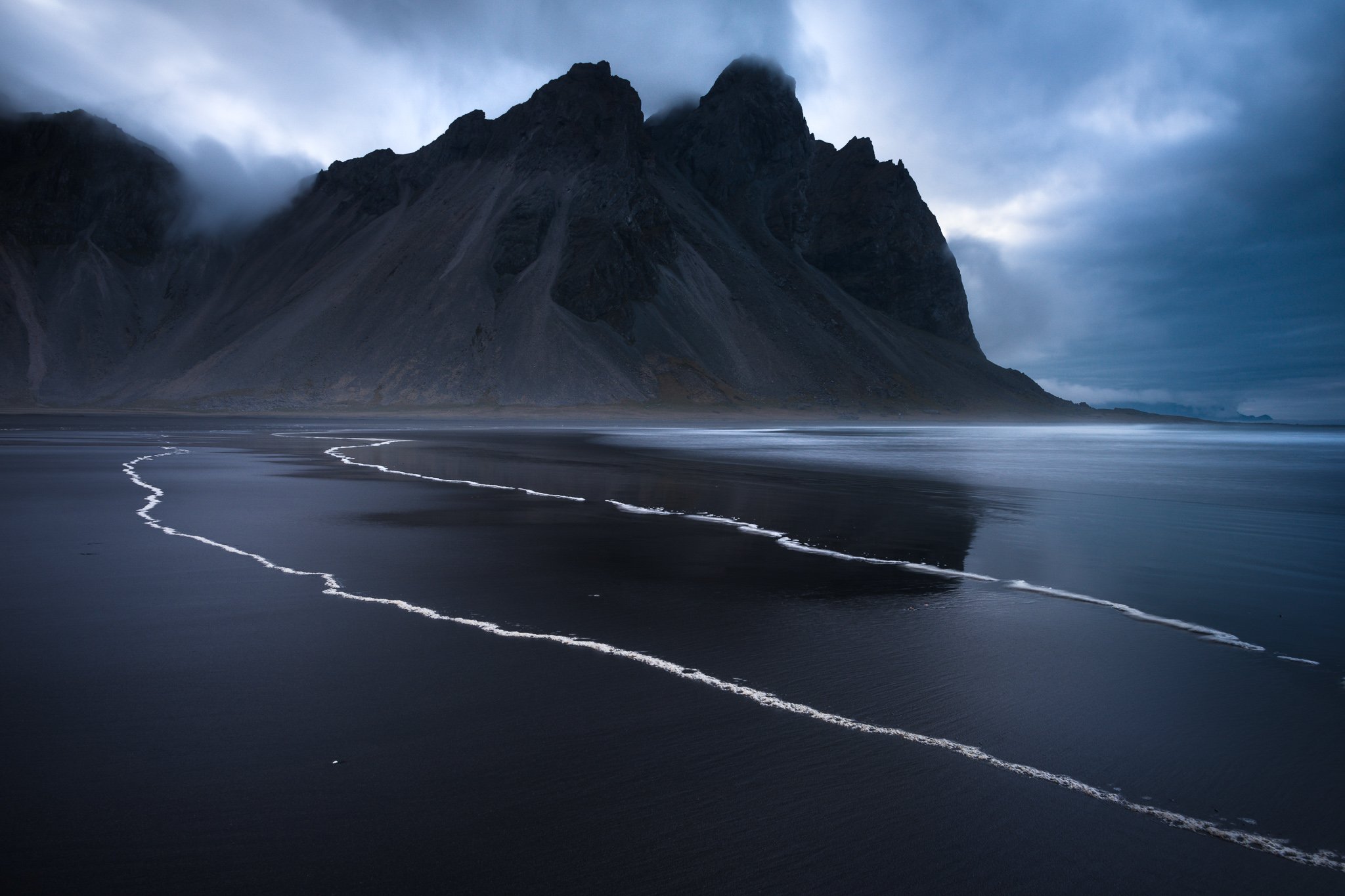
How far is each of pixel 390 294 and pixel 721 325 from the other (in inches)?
1996

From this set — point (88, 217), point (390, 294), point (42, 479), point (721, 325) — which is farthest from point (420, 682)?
point (88, 217)

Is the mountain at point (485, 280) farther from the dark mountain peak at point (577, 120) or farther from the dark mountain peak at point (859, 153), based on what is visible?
the dark mountain peak at point (859, 153)

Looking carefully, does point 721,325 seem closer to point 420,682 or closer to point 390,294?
point 390,294

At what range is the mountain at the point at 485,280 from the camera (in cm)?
10806

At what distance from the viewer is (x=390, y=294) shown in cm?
11406

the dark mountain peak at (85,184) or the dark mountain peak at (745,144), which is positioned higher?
the dark mountain peak at (745,144)

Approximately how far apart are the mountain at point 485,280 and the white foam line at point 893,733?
311ft

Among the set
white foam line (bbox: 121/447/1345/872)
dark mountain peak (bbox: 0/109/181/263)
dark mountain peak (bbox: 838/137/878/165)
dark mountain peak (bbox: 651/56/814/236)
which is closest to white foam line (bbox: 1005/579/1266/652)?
white foam line (bbox: 121/447/1345/872)

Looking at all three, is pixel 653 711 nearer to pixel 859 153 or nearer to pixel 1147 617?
A: pixel 1147 617

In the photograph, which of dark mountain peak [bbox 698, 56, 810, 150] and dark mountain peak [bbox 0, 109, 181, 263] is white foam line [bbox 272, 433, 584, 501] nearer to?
dark mountain peak [bbox 0, 109, 181, 263]

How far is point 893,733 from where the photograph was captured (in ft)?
16.3

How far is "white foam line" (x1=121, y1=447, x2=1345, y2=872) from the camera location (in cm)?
373

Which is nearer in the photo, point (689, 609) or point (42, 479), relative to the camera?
point (689, 609)

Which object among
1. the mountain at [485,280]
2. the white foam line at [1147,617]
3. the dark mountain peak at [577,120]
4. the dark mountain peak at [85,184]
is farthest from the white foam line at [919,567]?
the dark mountain peak at [85,184]
